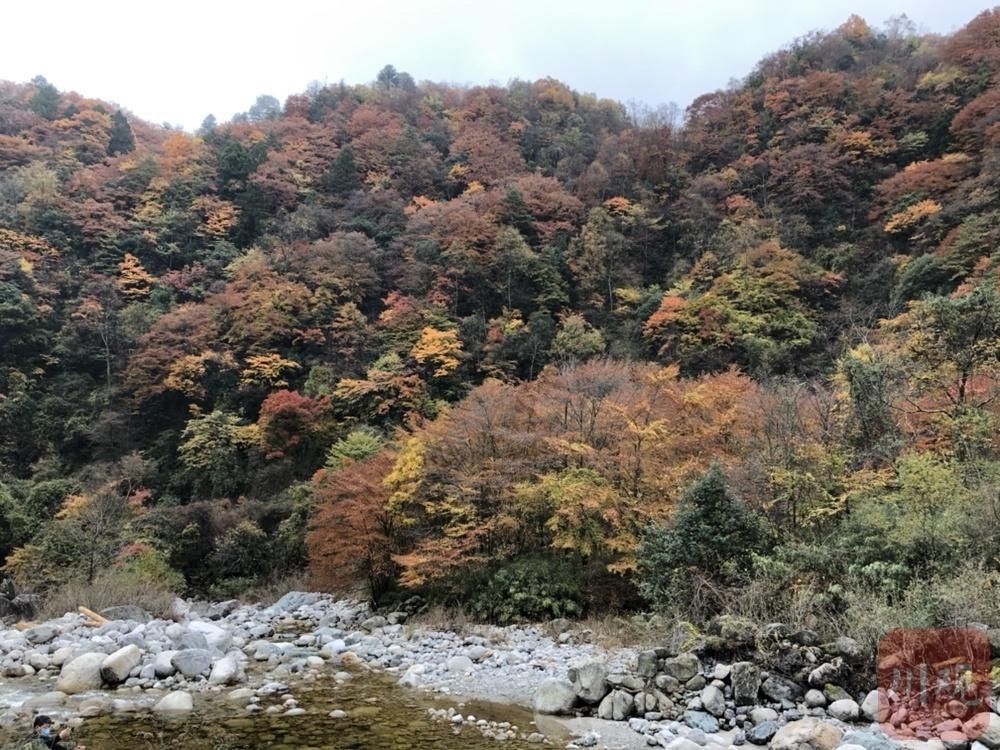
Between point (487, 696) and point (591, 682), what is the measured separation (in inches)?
79.8

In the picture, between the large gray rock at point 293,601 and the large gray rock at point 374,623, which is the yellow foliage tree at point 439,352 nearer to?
the large gray rock at point 293,601

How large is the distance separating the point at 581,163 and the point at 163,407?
33079 millimetres

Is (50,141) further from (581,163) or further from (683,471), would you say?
(683,471)

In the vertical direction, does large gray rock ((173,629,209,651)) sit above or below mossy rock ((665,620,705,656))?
below

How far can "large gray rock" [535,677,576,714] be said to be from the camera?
29.6 feet

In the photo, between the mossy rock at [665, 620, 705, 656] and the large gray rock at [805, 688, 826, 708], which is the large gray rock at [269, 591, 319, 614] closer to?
the mossy rock at [665, 620, 705, 656]

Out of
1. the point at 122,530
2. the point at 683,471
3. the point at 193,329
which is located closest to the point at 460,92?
the point at 193,329

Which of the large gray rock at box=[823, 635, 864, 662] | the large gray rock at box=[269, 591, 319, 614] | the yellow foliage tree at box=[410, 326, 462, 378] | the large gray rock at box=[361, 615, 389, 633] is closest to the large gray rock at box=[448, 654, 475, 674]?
the large gray rock at box=[361, 615, 389, 633]

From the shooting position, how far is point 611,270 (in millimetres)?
37844

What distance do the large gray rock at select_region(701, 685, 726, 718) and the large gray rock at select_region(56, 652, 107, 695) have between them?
9.65 meters

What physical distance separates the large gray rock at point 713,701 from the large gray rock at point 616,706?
3.13 ft

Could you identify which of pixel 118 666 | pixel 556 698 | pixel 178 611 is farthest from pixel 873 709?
pixel 178 611

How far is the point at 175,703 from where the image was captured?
936 cm

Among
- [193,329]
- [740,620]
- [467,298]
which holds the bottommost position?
[740,620]
